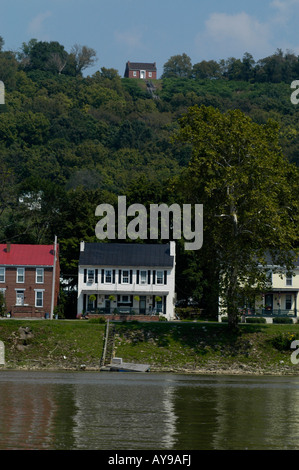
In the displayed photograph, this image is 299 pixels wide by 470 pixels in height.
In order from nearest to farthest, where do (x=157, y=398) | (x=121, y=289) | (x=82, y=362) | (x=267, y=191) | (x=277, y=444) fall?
(x=277, y=444) → (x=157, y=398) → (x=82, y=362) → (x=267, y=191) → (x=121, y=289)

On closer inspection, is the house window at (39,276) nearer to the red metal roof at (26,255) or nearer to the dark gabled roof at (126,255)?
the red metal roof at (26,255)

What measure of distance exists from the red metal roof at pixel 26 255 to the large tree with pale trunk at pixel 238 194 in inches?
990

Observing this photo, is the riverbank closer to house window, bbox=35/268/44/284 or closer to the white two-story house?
house window, bbox=35/268/44/284

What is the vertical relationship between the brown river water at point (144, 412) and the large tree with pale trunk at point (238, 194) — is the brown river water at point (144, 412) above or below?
below

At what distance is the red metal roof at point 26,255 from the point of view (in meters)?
94.1

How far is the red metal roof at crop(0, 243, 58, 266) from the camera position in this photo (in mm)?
94125

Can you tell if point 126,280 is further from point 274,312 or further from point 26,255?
point 274,312

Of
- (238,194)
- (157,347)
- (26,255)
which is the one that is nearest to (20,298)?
(26,255)

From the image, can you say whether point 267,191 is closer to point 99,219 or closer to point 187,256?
point 187,256

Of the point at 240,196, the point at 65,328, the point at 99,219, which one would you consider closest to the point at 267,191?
the point at 240,196

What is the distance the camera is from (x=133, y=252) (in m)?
98.1

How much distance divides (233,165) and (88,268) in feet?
96.1

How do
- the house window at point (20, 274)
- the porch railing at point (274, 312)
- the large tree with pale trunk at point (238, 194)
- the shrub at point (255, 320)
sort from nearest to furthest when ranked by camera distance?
1. the large tree with pale trunk at point (238, 194)
2. the shrub at point (255, 320)
3. the porch railing at point (274, 312)
4. the house window at point (20, 274)

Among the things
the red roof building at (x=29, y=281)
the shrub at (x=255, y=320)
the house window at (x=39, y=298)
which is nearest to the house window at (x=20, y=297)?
the red roof building at (x=29, y=281)
